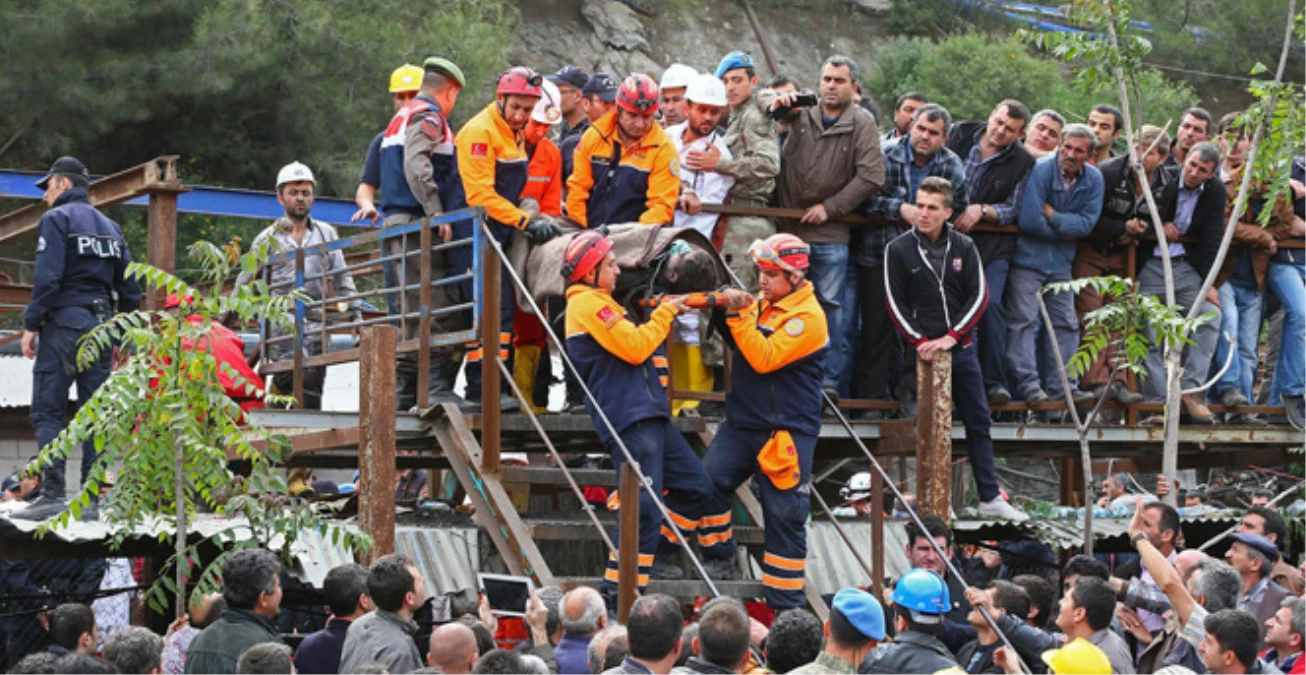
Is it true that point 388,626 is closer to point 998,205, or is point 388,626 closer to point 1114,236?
point 998,205

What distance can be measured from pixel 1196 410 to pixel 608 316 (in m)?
5.54

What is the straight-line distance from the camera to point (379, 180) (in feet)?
41.7

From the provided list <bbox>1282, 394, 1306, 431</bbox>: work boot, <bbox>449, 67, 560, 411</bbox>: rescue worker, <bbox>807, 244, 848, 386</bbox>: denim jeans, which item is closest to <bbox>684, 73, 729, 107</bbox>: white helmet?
<bbox>449, 67, 560, 411</bbox>: rescue worker

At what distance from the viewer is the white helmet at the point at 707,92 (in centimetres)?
1189

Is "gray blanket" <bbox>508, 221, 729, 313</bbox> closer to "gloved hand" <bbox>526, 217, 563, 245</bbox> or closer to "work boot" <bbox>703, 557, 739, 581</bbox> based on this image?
"gloved hand" <bbox>526, 217, 563, 245</bbox>

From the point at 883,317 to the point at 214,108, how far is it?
55.5 ft

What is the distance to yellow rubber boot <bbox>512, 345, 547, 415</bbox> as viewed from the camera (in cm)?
1184

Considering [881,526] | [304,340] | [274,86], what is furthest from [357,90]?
[881,526]

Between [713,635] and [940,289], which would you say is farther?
[940,289]

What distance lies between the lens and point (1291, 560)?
14602 millimetres

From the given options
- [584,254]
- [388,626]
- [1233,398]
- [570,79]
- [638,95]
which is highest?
[570,79]

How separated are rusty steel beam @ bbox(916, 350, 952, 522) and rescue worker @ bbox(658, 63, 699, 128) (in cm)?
249

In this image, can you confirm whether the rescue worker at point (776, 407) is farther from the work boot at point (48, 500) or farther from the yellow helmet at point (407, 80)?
the work boot at point (48, 500)

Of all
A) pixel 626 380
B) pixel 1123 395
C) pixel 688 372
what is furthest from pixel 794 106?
pixel 1123 395
